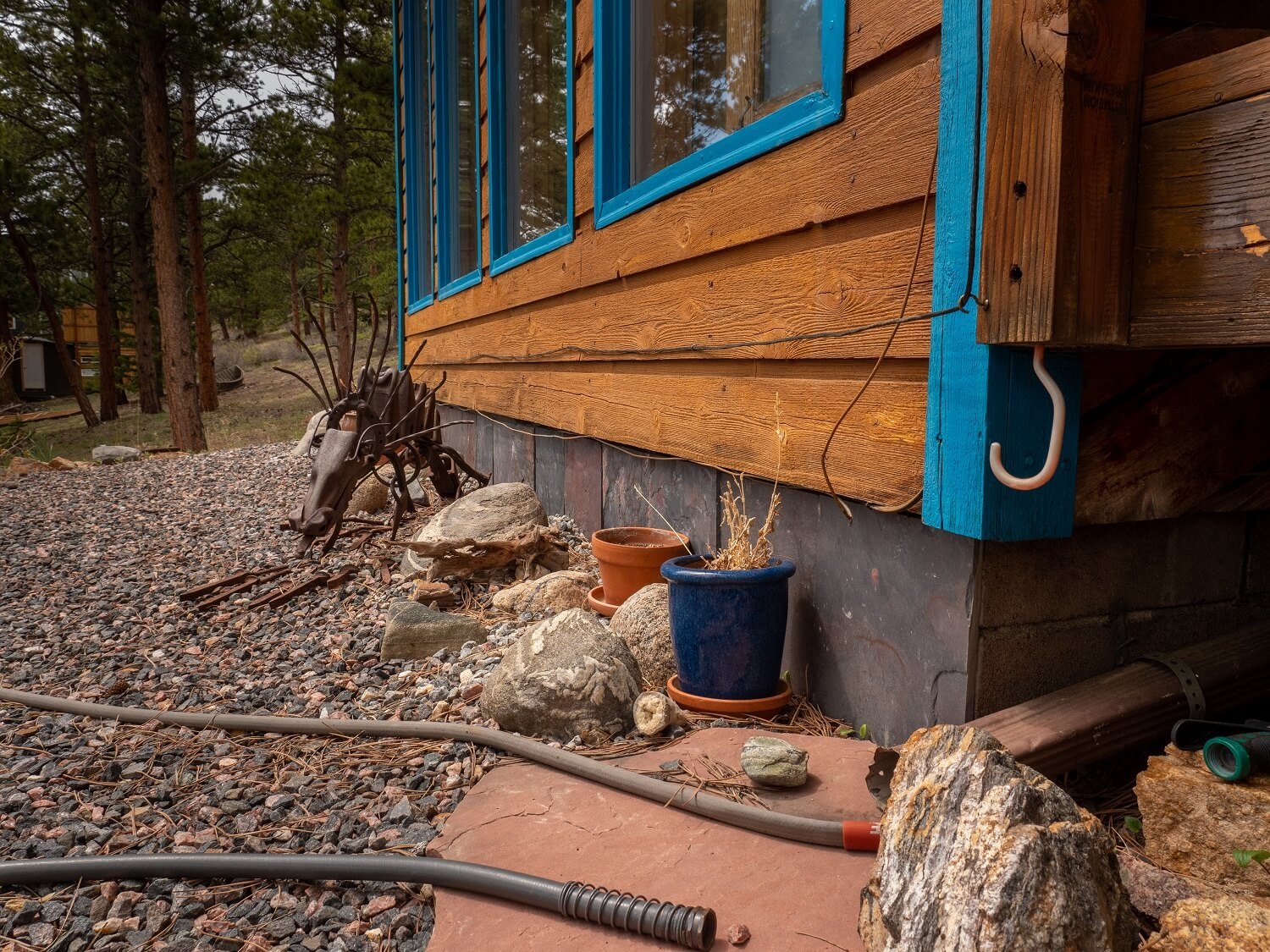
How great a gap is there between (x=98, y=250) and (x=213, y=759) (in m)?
17.9

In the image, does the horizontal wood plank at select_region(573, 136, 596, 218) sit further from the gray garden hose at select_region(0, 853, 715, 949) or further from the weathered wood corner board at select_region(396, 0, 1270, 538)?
the gray garden hose at select_region(0, 853, 715, 949)

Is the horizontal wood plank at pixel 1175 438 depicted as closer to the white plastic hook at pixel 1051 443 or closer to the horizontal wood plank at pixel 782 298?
the white plastic hook at pixel 1051 443

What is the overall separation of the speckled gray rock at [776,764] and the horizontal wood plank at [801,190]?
1.21m

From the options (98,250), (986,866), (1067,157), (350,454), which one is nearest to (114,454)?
(98,250)

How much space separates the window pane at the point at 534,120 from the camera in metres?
4.32

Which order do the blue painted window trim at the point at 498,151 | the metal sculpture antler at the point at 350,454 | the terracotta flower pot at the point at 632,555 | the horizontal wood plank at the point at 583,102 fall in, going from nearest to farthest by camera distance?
the terracotta flower pot at the point at 632,555 → the horizontal wood plank at the point at 583,102 → the metal sculpture antler at the point at 350,454 → the blue painted window trim at the point at 498,151

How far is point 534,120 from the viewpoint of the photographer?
4781mm

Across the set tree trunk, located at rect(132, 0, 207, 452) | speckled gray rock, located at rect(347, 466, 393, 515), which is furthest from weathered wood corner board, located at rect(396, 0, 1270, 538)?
tree trunk, located at rect(132, 0, 207, 452)

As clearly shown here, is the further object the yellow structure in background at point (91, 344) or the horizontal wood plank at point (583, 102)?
the yellow structure in background at point (91, 344)

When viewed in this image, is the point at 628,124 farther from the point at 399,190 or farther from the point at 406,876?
the point at 399,190

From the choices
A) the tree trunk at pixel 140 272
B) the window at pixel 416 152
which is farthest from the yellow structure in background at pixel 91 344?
the window at pixel 416 152

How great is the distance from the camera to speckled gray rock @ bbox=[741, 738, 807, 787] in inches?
71.2

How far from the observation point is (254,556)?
483 centimetres

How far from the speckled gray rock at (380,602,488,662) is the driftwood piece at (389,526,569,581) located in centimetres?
64
